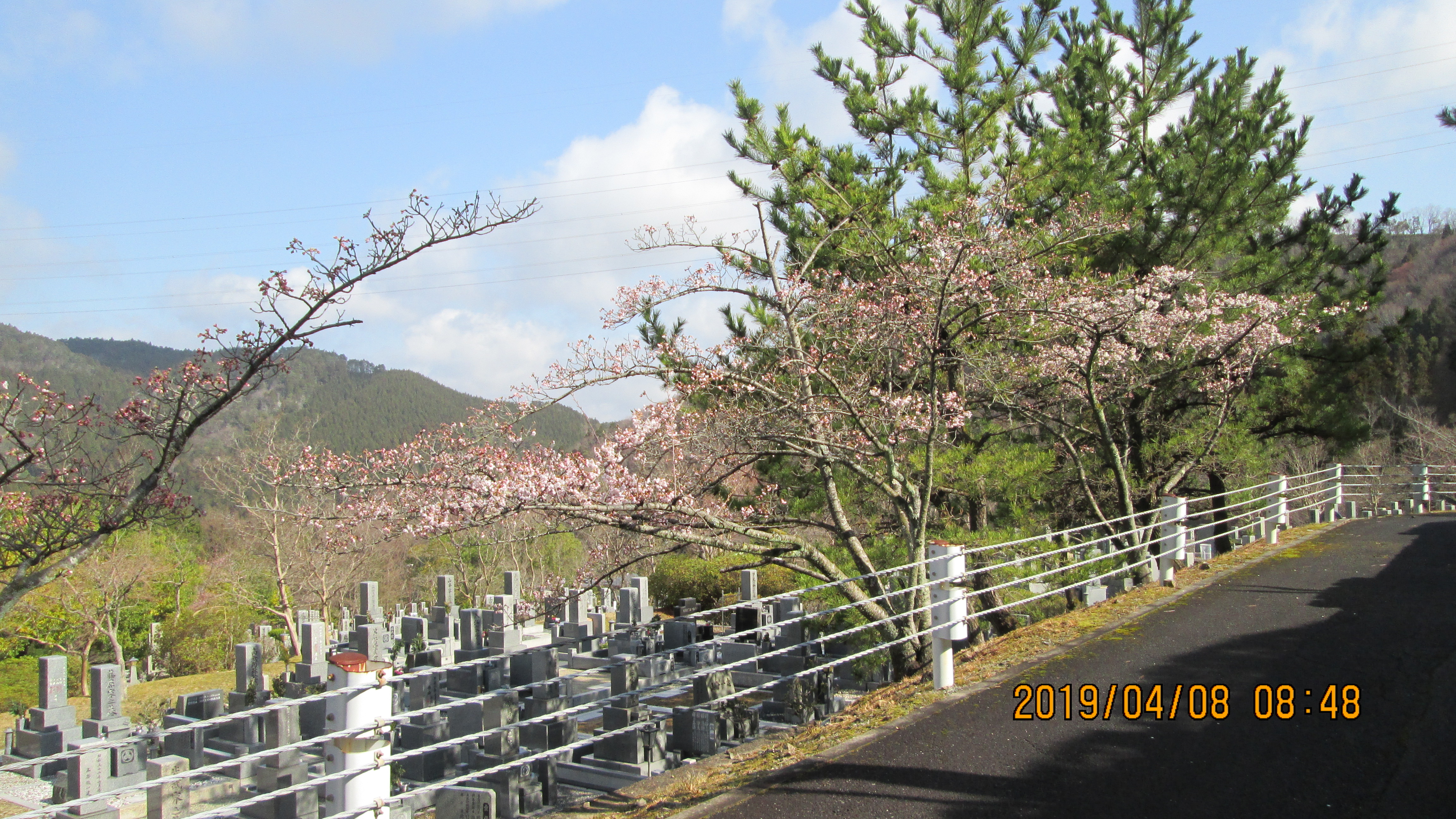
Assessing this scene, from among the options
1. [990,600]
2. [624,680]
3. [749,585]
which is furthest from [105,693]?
[990,600]

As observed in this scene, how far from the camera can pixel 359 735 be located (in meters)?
3.13

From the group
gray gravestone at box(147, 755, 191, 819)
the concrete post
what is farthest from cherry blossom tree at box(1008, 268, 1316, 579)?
gray gravestone at box(147, 755, 191, 819)

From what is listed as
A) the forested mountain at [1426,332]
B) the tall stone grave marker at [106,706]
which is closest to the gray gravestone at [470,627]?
the tall stone grave marker at [106,706]

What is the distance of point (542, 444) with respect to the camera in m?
7.19

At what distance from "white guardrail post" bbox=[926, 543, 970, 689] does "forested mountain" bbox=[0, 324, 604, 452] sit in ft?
173

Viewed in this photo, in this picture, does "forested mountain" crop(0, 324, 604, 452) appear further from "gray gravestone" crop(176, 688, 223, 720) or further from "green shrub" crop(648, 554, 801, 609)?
"gray gravestone" crop(176, 688, 223, 720)

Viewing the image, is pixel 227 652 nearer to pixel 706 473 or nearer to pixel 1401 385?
pixel 706 473

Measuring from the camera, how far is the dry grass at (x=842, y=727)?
4.27 m

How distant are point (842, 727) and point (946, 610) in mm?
1027

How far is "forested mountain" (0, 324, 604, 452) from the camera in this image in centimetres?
7581

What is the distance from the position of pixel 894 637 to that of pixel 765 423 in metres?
2.33

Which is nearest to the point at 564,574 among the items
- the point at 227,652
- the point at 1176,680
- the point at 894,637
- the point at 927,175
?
the point at 227,652

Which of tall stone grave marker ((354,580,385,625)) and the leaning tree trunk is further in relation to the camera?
tall stone grave marker ((354,580,385,625))
